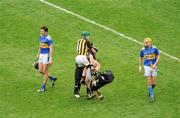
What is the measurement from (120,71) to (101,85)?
321 cm

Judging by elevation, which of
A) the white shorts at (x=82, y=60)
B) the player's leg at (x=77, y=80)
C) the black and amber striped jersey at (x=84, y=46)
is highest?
the black and amber striped jersey at (x=84, y=46)

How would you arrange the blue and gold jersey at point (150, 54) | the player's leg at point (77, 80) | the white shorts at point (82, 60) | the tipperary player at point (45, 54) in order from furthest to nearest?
the tipperary player at point (45, 54) < the player's leg at point (77, 80) < the blue and gold jersey at point (150, 54) < the white shorts at point (82, 60)

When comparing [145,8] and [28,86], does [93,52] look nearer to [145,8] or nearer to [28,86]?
[28,86]

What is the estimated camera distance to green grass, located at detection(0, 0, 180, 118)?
18844 millimetres

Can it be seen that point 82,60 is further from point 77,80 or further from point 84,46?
point 77,80

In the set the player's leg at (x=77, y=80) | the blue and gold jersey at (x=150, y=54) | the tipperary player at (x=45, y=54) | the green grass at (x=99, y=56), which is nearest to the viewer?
the green grass at (x=99, y=56)

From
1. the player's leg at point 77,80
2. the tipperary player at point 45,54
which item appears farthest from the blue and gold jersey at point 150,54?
the tipperary player at point 45,54

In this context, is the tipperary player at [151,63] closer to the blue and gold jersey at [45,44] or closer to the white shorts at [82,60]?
the white shorts at [82,60]

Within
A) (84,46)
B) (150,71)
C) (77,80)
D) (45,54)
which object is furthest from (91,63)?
(150,71)

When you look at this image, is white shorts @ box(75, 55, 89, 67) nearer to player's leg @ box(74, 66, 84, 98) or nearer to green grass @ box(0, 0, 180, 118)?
player's leg @ box(74, 66, 84, 98)

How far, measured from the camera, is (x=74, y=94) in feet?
65.2

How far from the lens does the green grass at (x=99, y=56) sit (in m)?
18.8

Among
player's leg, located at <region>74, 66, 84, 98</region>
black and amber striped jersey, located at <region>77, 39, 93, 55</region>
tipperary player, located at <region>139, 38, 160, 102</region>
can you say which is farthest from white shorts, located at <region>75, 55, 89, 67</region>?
tipperary player, located at <region>139, 38, 160, 102</region>

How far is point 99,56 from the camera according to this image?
77.9ft
